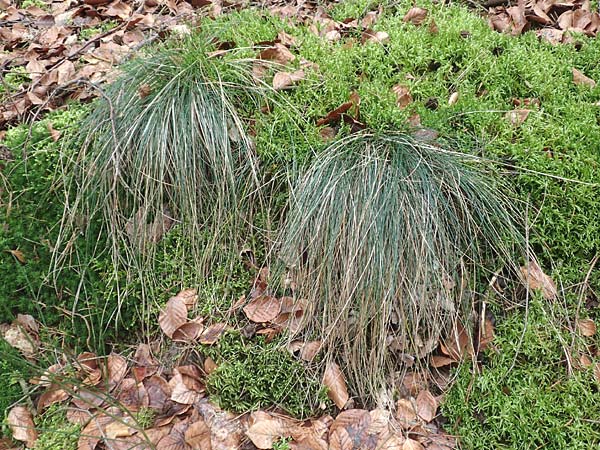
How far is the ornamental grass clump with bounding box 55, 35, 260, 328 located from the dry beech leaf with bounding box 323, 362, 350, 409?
0.68 m

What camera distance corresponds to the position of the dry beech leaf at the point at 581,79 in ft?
9.07

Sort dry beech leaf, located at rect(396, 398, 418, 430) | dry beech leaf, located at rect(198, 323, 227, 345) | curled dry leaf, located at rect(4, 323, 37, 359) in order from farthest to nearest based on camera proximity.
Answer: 1. curled dry leaf, located at rect(4, 323, 37, 359)
2. dry beech leaf, located at rect(198, 323, 227, 345)
3. dry beech leaf, located at rect(396, 398, 418, 430)

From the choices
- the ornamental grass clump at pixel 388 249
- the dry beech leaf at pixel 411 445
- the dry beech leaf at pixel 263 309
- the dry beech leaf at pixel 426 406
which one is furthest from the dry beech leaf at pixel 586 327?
the dry beech leaf at pixel 263 309

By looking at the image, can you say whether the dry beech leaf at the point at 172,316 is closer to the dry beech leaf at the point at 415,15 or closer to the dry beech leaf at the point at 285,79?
the dry beech leaf at the point at 285,79

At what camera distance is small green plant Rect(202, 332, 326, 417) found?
219 centimetres

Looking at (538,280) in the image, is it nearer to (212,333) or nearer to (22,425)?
(212,333)

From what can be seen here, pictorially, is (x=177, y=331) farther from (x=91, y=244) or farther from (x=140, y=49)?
(x=140, y=49)

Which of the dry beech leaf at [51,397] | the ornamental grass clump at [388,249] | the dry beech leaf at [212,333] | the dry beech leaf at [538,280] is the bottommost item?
the dry beech leaf at [51,397]

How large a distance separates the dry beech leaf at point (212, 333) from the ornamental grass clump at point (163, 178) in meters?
0.25

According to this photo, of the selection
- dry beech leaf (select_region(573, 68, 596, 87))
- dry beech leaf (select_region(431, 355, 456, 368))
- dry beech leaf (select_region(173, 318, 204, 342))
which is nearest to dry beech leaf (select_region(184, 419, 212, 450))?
dry beech leaf (select_region(173, 318, 204, 342))

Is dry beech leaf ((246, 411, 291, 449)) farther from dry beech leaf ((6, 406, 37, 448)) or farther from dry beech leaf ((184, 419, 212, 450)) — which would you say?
dry beech leaf ((6, 406, 37, 448))

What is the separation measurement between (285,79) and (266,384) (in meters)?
1.40

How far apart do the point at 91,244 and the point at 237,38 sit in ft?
4.15

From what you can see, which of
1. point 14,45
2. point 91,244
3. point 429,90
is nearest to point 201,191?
point 91,244
